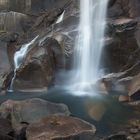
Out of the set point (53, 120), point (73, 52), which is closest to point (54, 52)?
point (73, 52)

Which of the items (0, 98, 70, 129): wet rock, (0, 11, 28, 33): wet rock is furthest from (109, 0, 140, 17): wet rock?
(0, 98, 70, 129): wet rock

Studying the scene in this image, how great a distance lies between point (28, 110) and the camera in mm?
10812

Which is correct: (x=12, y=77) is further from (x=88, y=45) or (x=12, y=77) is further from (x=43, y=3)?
(x=43, y=3)

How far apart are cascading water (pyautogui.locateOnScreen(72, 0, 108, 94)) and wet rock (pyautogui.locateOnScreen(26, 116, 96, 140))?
608cm

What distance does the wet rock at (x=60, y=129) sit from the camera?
8781 mm

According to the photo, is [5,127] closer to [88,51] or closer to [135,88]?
[135,88]

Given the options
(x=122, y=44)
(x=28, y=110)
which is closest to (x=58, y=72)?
(x=122, y=44)

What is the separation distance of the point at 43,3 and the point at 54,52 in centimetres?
961

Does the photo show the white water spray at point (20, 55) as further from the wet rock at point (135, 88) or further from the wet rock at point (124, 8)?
the wet rock at point (135, 88)

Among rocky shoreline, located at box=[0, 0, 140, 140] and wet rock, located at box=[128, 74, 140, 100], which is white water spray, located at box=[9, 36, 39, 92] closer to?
rocky shoreline, located at box=[0, 0, 140, 140]

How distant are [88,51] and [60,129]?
8.88 m

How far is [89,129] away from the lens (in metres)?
9.60

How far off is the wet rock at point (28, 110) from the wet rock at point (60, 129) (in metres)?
0.80

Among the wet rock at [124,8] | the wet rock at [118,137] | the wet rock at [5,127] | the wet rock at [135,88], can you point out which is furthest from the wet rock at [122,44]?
the wet rock at [5,127]
